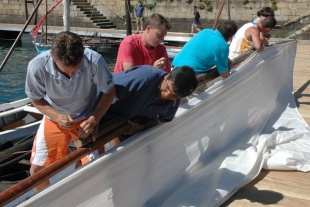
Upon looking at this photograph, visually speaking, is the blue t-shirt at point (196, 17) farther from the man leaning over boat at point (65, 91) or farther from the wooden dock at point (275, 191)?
the man leaning over boat at point (65, 91)

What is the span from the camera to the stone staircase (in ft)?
81.4

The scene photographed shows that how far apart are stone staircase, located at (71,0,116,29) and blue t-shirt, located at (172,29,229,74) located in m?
21.2

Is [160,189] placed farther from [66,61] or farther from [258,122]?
[258,122]

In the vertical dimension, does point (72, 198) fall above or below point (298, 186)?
above

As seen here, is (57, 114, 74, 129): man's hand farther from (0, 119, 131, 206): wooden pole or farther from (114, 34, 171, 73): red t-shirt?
(114, 34, 171, 73): red t-shirt

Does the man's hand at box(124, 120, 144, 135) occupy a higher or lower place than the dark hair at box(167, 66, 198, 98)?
lower

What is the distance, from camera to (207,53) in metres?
3.84

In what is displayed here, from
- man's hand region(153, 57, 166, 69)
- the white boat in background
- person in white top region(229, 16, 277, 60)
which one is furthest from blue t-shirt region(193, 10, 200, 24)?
man's hand region(153, 57, 166, 69)

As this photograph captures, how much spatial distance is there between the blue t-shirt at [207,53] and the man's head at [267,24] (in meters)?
1.22

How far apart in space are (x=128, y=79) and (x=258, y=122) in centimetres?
227

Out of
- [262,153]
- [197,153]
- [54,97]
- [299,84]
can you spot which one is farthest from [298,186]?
[299,84]

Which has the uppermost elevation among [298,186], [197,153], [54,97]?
[54,97]

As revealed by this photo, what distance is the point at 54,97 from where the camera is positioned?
8.12 feet

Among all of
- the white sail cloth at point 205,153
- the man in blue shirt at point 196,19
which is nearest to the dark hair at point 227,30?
the white sail cloth at point 205,153
